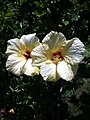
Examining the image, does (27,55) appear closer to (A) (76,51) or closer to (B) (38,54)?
(B) (38,54)

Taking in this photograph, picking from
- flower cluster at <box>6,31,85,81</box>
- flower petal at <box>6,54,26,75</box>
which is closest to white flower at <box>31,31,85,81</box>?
flower cluster at <box>6,31,85,81</box>

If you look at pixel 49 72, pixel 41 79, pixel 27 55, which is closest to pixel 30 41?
pixel 27 55

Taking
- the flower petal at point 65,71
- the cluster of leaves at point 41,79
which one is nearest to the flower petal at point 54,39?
the flower petal at point 65,71

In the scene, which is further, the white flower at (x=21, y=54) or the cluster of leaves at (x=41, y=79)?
the cluster of leaves at (x=41, y=79)

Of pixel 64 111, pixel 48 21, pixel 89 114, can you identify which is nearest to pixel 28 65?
pixel 48 21

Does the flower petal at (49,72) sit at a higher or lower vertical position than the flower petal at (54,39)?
lower

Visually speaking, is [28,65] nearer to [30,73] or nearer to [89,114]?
[30,73]

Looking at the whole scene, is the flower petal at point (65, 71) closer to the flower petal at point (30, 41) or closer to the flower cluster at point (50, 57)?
the flower cluster at point (50, 57)
